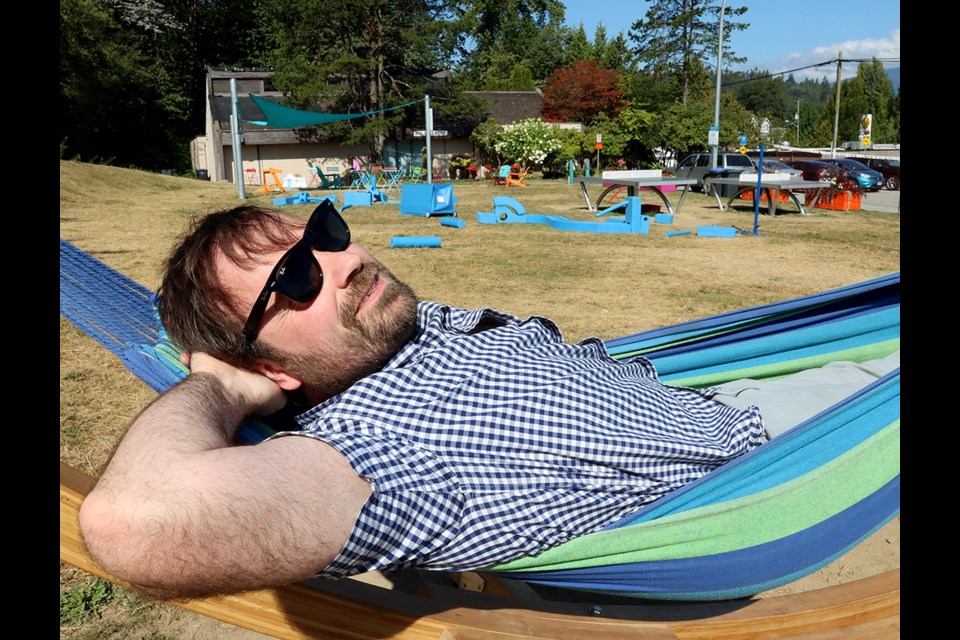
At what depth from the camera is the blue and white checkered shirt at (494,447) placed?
45.6 inches

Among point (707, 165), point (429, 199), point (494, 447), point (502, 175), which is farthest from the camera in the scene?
point (502, 175)

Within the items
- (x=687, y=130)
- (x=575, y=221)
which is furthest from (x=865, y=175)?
(x=575, y=221)

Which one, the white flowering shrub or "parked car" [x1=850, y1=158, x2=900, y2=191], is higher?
the white flowering shrub

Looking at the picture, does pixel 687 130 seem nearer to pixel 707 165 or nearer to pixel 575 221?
pixel 707 165

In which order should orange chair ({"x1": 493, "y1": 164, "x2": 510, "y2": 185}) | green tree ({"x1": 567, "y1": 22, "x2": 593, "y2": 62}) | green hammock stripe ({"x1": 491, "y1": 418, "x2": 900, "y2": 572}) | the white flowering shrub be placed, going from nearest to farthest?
green hammock stripe ({"x1": 491, "y1": 418, "x2": 900, "y2": 572}) < orange chair ({"x1": 493, "y1": 164, "x2": 510, "y2": 185}) < the white flowering shrub < green tree ({"x1": 567, "y1": 22, "x2": 593, "y2": 62})

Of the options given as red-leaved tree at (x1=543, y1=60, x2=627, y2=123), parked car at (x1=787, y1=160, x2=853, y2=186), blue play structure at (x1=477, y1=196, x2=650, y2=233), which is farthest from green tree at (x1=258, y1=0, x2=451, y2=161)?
blue play structure at (x1=477, y1=196, x2=650, y2=233)

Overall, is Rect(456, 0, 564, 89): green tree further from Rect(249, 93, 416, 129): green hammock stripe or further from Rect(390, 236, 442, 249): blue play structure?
Rect(390, 236, 442, 249): blue play structure

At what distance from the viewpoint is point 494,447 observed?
1324mm

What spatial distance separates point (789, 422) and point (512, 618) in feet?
3.12

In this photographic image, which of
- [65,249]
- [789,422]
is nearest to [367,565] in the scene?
[789,422]

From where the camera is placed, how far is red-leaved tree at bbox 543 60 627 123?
30.2 m

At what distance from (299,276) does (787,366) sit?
1.53 meters

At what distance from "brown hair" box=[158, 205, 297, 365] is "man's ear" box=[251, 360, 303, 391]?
0.09ft

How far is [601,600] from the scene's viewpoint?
6.95 feet
